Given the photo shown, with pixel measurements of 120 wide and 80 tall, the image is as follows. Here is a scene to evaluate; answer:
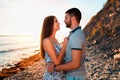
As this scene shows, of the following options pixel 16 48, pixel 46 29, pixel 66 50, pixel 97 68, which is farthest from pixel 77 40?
pixel 16 48

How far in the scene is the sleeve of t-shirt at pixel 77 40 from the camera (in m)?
2.90

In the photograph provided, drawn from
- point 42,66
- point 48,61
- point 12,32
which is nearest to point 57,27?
point 48,61

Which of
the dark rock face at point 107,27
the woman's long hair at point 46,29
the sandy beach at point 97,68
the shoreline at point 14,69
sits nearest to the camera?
the woman's long hair at point 46,29

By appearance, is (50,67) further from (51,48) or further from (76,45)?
(76,45)

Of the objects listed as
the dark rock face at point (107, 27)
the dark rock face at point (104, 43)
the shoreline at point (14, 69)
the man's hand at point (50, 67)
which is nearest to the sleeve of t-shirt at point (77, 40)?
the man's hand at point (50, 67)

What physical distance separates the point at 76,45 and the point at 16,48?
23857 mm

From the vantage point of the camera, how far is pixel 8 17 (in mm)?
30516

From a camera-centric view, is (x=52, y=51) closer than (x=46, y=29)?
Yes

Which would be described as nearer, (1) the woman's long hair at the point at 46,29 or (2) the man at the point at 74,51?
(2) the man at the point at 74,51

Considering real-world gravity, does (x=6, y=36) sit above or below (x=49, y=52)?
above

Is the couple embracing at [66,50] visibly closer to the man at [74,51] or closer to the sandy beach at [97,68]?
the man at [74,51]

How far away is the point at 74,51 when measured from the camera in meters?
2.90

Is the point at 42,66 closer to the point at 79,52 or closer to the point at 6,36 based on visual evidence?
the point at 79,52

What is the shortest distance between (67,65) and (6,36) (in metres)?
27.0
